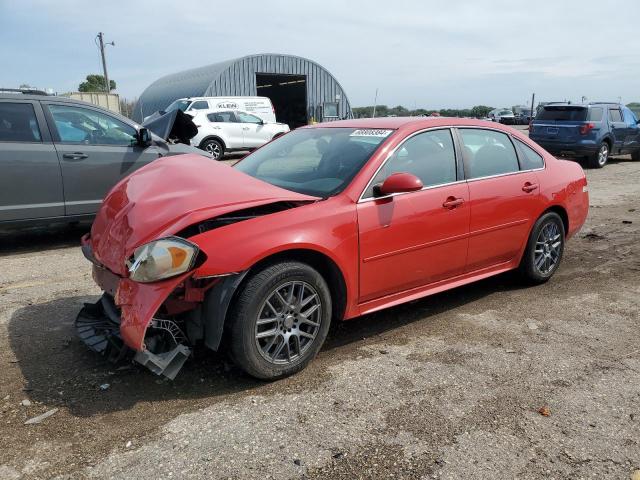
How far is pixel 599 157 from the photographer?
15.3m

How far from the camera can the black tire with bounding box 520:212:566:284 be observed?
4883mm

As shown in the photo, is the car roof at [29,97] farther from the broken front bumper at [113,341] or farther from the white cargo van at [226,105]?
the white cargo van at [226,105]

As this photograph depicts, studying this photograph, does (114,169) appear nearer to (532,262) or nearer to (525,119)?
(532,262)

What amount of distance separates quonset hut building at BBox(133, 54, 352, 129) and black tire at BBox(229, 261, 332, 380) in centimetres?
2681

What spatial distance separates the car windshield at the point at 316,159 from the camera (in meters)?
3.83

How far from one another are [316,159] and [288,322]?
1458mm

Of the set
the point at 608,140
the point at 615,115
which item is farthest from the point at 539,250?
the point at 615,115

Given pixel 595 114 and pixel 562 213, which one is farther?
pixel 595 114

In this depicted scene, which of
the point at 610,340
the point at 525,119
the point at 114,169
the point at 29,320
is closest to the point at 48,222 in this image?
the point at 114,169

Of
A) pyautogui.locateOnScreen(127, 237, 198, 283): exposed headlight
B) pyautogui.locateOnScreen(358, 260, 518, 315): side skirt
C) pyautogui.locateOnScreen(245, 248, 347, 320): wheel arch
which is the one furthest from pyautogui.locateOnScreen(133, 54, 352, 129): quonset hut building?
pyautogui.locateOnScreen(127, 237, 198, 283): exposed headlight

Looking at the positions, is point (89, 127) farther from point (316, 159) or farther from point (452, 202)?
point (452, 202)

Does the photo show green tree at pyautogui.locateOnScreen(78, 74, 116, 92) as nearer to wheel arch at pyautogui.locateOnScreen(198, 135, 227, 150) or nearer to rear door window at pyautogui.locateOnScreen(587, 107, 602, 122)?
wheel arch at pyautogui.locateOnScreen(198, 135, 227, 150)

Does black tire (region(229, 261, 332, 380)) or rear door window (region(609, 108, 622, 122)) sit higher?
rear door window (region(609, 108, 622, 122))

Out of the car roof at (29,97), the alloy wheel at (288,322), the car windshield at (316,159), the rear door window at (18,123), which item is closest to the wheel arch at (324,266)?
the alloy wheel at (288,322)
